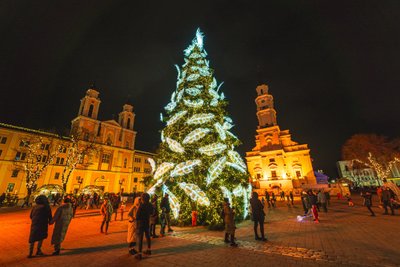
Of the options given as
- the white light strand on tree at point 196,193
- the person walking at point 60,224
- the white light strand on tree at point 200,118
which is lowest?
the person walking at point 60,224

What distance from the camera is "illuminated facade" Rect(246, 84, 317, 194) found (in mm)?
45031

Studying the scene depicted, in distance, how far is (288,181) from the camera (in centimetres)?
4466

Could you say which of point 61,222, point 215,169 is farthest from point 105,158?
point 215,169

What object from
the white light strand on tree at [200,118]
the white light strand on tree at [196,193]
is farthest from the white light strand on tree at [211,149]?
the white light strand on tree at [196,193]

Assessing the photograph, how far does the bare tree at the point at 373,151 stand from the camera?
27.8 m

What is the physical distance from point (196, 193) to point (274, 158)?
1790 inches

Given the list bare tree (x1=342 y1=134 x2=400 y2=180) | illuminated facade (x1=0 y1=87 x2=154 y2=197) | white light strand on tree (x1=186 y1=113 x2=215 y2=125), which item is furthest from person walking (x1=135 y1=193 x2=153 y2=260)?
bare tree (x1=342 y1=134 x2=400 y2=180)

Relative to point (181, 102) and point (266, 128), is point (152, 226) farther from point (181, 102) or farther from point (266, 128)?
point (266, 128)

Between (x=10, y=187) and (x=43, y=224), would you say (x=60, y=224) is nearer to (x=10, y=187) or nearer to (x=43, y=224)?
(x=43, y=224)

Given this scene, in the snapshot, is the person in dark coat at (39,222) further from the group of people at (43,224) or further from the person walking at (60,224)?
the person walking at (60,224)

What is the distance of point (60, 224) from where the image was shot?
566 centimetres

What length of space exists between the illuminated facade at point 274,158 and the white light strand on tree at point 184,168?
40.2 meters

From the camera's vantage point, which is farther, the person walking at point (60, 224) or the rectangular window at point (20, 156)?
the rectangular window at point (20, 156)

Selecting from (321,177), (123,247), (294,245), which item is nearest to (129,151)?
(123,247)
